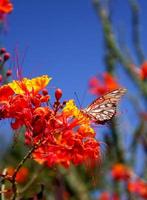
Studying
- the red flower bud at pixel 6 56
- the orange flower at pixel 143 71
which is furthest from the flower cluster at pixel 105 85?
the red flower bud at pixel 6 56

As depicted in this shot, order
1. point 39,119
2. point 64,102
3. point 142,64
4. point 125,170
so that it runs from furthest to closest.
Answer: point 142,64 < point 125,170 < point 64,102 < point 39,119

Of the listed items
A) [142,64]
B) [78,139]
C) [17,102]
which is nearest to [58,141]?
[78,139]

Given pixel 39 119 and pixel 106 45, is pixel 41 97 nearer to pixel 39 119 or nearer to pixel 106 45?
pixel 39 119

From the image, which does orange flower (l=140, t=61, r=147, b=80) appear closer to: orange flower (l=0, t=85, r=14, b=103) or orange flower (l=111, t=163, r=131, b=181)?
orange flower (l=111, t=163, r=131, b=181)

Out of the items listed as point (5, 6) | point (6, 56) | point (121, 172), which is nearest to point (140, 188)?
point (121, 172)

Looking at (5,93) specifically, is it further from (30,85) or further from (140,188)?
(140,188)
